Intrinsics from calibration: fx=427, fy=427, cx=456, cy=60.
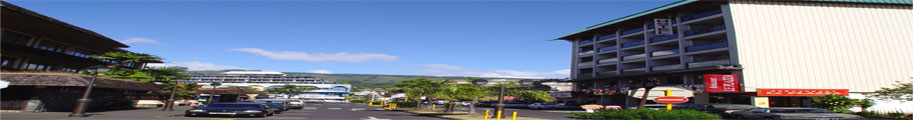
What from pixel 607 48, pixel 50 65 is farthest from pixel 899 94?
pixel 50 65

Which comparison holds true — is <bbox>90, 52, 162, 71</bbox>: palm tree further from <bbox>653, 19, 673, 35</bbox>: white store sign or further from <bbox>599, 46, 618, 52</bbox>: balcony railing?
<bbox>599, 46, 618, 52</bbox>: balcony railing

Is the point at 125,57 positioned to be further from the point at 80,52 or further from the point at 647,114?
the point at 647,114

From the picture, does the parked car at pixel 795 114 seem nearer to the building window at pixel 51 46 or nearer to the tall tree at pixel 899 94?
the tall tree at pixel 899 94

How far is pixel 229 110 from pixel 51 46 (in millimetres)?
30971

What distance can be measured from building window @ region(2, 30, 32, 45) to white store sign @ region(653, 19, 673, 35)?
180ft

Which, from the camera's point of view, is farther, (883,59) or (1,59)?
(883,59)

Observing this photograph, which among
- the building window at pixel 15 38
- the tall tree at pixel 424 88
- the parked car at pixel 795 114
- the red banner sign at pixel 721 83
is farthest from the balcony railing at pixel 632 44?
the building window at pixel 15 38

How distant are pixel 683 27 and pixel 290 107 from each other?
Result: 40.2m

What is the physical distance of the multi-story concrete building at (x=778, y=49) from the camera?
38750mm

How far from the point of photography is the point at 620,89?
158ft

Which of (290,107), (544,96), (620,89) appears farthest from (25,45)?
(620,89)

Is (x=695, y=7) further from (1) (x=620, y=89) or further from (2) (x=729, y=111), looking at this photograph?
(2) (x=729, y=111)

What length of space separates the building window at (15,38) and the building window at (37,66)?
312 cm

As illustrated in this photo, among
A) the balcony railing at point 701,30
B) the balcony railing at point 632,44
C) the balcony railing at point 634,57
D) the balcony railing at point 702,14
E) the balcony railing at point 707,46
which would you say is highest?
the balcony railing at point 702,14
